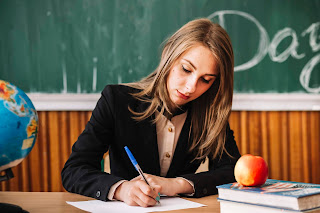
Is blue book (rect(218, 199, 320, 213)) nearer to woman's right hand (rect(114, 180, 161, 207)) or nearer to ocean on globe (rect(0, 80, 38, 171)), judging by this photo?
woman's right hand (rect(114, 180, 161, 207))

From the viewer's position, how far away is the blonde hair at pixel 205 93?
154 cm

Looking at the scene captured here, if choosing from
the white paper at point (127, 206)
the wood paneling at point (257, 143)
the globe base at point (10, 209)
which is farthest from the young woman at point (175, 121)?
the wood paneling at point (257, 143)

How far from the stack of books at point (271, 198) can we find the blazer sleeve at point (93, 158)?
1.34ft

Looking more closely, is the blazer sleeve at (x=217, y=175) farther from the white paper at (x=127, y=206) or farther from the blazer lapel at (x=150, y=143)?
the blazer lapel at (x=150, y=143)

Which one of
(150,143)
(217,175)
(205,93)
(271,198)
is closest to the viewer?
(271,198)

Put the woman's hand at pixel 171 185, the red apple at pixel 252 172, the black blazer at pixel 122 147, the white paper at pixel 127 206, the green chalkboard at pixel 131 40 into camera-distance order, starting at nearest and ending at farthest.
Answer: the red apple at pixel 252 172, the white paper at pixel 127 206, the woman's hand at pixel 171 185, the black blazer at pixel 122 147, the green chalkboard at pixel 131 40

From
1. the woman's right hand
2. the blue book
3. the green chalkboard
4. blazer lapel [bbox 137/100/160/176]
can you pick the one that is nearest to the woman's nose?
blazer lapel [bbox 137/100/160/176]

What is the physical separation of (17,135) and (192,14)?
1.88m

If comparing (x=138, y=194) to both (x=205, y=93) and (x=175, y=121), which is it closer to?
(x=175, y=121)

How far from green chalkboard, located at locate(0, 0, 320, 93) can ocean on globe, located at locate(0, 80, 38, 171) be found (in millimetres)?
1643

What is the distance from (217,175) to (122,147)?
0.42 m

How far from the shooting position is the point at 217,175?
1456 millimetres

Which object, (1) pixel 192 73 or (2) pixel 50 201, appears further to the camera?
(1) pixel 192 73

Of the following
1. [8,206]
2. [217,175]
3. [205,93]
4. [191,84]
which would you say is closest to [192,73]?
[191,84]
